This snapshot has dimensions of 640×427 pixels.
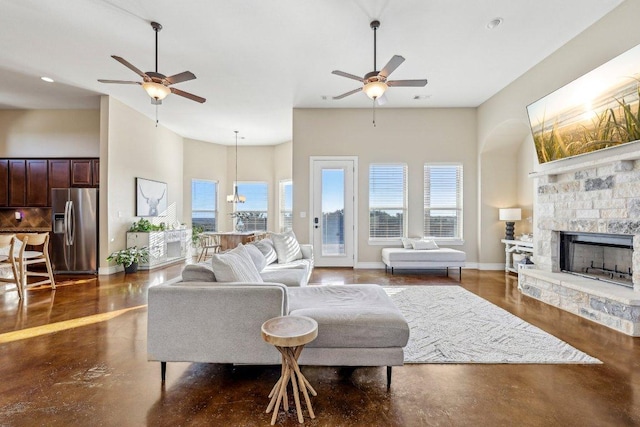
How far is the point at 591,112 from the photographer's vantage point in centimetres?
Answer: 338

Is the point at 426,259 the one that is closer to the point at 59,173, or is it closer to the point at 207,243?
the point at 207,243

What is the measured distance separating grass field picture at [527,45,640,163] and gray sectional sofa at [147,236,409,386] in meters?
3.24

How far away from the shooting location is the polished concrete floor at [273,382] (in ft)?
5.63

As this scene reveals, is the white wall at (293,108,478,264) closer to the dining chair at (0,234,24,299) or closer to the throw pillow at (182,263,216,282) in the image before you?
the throw pillow at (182,263,216,282)

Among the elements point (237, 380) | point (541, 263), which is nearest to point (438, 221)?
point (541, 263)

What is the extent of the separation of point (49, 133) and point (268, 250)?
18.7 feet

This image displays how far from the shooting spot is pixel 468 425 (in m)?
1.66

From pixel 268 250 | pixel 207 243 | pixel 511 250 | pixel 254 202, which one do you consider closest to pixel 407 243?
pixel 511 250

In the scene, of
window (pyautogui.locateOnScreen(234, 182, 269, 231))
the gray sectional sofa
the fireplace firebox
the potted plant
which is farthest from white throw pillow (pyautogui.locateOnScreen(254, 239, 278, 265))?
window (pyautogui.locateOnScreen(234, 182, 269, 231))

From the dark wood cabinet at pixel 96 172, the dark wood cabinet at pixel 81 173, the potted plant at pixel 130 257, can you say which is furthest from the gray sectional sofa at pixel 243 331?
the dark wood cabinet at pixel 81 173

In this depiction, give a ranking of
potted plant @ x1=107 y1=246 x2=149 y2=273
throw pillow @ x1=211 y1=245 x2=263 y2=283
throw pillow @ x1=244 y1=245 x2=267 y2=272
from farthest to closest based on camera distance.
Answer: potted plant @ x1=107 y1=246 x2=149 y2=273 → throw pillow @ x1=244 y1=245 x2=267 y2=272 → throw pillow @ x1=211 y1=245 x2=263 y2=283

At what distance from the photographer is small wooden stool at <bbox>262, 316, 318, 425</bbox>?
1612 millimetres

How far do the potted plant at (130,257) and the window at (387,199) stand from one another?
4762 millimetres

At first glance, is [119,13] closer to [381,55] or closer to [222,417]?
[381,55]
